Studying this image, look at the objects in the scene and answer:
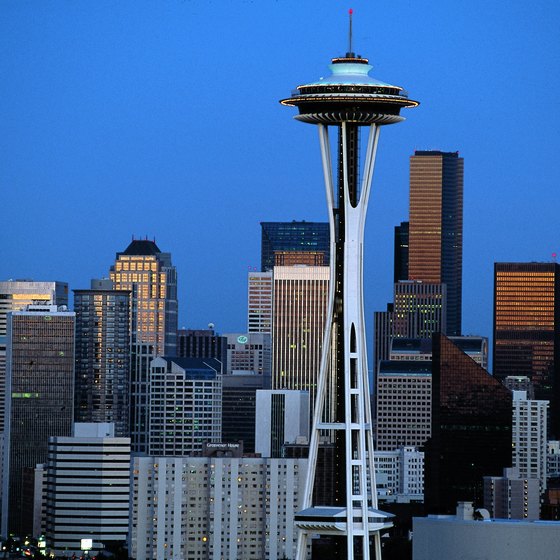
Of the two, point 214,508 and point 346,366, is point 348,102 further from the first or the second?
point 214,508

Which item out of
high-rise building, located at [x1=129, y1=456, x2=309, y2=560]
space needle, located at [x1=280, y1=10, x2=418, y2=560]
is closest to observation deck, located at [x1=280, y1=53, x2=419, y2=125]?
space needle, located at [x1=280, y1=10, x2=418, y2=560]

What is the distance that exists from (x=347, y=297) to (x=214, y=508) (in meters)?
72.8

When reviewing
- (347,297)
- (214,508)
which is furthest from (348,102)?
(214,508)

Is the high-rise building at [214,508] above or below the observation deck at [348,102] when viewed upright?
below

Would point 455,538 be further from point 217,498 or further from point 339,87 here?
point 217,498

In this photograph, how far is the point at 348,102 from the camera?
112m

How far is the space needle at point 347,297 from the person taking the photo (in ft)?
359

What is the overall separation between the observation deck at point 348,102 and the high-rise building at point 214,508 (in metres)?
67.8

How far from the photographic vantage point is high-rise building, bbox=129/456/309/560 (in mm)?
176500

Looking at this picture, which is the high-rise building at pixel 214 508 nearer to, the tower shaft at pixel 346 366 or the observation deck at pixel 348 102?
the tower shaft at pixel 346 366

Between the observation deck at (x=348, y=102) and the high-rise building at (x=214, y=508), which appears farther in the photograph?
the high-rise building at (x=214, y=508)

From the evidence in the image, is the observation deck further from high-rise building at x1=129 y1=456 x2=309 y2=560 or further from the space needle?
high-rise building at x1=129 y1=456 x2=309 y2=560

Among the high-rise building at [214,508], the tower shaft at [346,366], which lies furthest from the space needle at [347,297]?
the high-rise building at [214,508]

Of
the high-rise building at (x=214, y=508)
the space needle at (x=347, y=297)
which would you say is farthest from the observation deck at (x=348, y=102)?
the high-rise building at (x=214, y=508)
